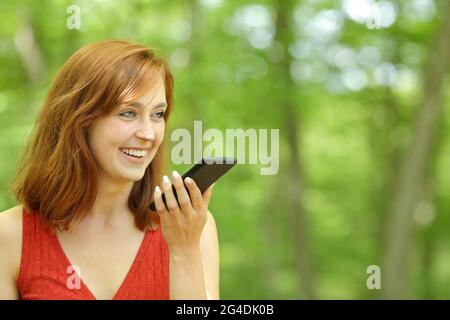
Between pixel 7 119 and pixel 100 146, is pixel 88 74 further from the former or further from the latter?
pixel 7 119

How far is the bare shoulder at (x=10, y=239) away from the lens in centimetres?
244

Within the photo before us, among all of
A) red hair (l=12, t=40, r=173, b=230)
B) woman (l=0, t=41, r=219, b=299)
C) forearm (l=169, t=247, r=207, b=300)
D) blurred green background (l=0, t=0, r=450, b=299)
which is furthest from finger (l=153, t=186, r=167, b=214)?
blurred green background (l=0, t=0, r=450, b=299)

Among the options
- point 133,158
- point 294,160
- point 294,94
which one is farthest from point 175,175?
point 294,160

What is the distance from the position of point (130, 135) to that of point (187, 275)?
50 cm

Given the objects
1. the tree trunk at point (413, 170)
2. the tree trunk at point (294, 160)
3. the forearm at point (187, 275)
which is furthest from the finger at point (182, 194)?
the tree trunk at point (294, 160)

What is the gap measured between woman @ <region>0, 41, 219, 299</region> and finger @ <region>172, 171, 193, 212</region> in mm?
34

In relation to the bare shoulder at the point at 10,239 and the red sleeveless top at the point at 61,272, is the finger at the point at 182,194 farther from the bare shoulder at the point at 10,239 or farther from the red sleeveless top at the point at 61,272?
the bare shoulder at the point at 10,239

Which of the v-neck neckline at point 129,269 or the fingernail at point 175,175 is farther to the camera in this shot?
the v-neck neckline at point 129,269

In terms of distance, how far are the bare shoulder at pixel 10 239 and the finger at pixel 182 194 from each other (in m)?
0.59

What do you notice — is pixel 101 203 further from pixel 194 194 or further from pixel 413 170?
pixel 413 170

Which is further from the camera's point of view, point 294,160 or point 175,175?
point 294,160

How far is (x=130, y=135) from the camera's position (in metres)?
2.46

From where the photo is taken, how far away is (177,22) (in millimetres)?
13094
